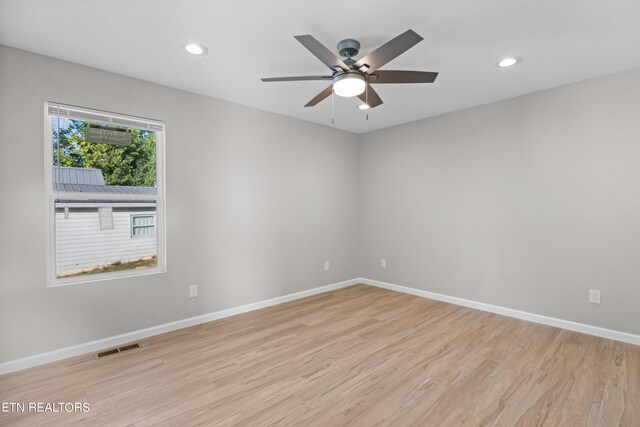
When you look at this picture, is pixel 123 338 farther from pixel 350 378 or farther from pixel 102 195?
pixel 350 378

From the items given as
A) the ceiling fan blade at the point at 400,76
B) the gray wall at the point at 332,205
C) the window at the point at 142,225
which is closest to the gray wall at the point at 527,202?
the gray wall at the point at 332,205

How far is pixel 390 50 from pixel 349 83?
1.14 ft

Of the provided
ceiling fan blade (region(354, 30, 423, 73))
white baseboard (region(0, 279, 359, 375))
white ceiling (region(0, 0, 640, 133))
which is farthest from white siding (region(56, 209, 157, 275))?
ceiling fan blade (region(354, 30, 423, 73))

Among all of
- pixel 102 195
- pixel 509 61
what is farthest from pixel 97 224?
pixel 509 61

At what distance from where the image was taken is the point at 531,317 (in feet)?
11.2

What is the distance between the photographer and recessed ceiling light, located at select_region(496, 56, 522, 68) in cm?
→ 261

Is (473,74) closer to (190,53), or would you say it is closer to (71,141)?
(190,53)

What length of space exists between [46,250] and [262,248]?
208 centimetres

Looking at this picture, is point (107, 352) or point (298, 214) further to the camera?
point (298, 214)

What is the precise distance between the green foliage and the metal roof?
0.04 m

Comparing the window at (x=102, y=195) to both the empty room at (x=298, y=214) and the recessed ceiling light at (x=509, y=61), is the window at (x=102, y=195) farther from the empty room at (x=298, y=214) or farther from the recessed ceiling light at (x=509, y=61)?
the recessed ceiling light at (x=509, y=61)

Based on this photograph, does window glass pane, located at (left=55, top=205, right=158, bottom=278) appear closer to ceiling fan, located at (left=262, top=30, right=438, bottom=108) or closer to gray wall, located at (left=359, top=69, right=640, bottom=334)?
ceiling fan, located at (left=262, top=30, right=438, bottom=108)

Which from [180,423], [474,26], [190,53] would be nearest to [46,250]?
[180,423]

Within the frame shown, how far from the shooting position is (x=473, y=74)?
2.92 m
